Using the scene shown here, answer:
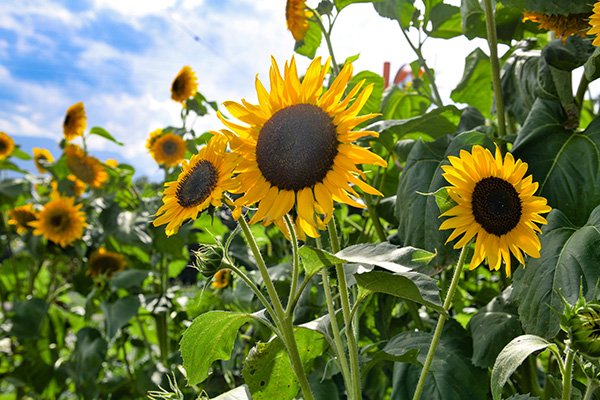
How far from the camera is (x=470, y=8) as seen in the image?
800 millimetres

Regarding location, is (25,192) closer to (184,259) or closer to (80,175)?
(80,175)

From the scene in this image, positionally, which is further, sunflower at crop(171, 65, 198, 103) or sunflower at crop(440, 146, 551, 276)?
sunflower at crop(171, 65, 198, 103)

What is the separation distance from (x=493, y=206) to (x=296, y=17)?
519 millimetres

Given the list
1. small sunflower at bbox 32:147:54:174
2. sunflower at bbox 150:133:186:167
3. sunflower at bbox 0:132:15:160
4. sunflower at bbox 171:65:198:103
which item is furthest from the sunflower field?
sunflower at bbox 0:132:15:160

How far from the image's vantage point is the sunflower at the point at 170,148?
141 cm

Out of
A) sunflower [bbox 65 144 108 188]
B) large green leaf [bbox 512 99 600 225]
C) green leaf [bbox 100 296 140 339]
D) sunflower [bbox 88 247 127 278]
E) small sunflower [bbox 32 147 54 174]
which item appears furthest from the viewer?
small sunflower [bbox 32 147 54 174]

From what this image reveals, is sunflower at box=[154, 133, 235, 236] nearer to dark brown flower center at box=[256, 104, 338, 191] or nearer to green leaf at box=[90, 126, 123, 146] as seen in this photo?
dark brown flower center at box=[256, 104, 338, 191]

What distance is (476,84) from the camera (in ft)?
3.30

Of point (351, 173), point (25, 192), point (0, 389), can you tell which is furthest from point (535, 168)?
point (0, 389)

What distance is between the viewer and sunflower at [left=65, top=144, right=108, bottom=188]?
1539 millimetres

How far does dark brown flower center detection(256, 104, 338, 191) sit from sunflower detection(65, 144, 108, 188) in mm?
1189

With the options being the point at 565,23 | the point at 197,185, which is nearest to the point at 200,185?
the point at 197,185

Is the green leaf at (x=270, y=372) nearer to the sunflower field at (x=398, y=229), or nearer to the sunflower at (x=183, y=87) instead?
the sunflower field at (x=398, y=229)

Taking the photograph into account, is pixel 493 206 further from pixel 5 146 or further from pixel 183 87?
pixel 5 146
